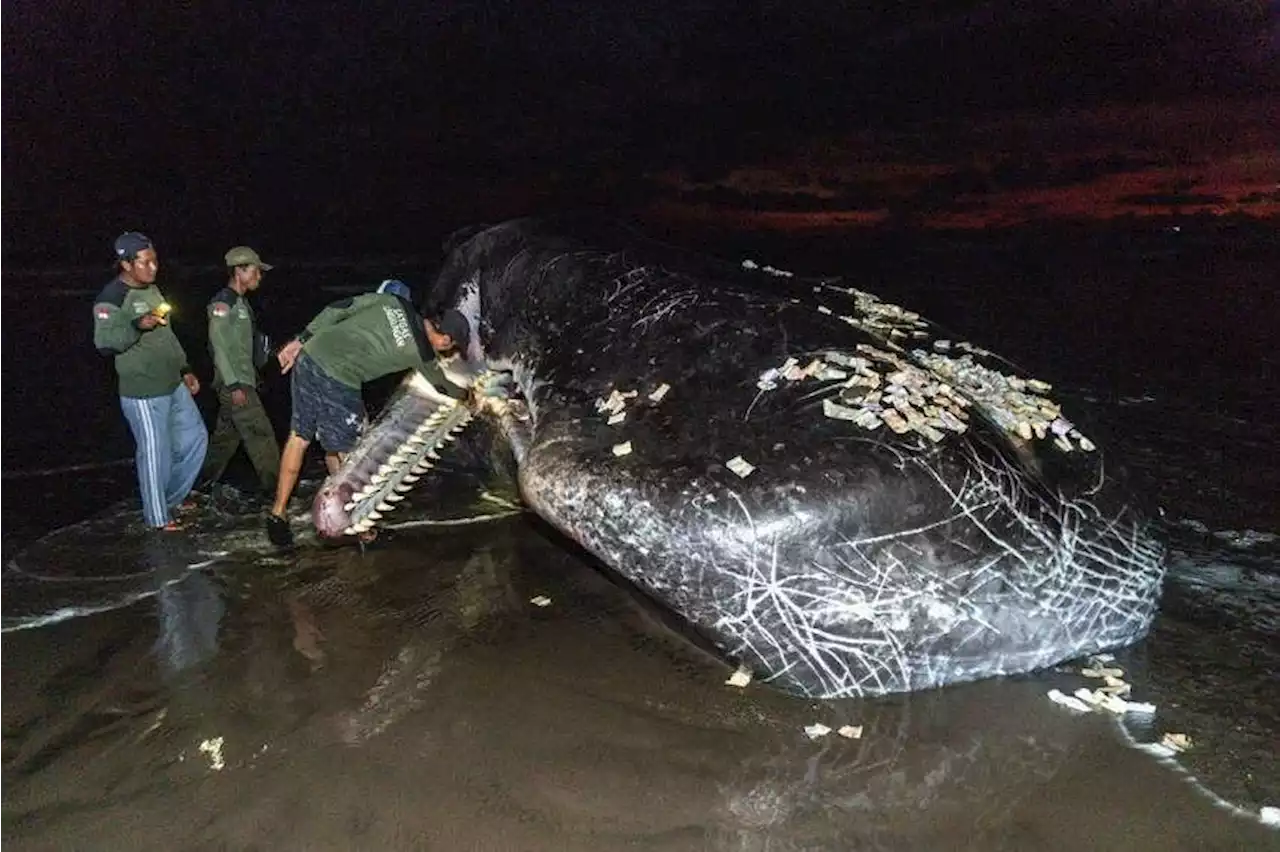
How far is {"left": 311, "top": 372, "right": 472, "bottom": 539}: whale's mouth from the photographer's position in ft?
20.0

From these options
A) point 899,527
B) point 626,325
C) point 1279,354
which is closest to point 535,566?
point 626,325

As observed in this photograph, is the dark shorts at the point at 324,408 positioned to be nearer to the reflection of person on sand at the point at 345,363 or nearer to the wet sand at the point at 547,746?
the reflection of person on sand at the point at 345,363

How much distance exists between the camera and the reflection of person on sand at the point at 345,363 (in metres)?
6.44

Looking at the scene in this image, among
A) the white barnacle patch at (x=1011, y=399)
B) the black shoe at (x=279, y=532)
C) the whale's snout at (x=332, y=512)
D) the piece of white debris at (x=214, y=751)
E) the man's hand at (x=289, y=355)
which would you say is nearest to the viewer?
the piece of white debris at (x=214, y=751)

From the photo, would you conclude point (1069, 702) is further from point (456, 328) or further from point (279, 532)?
point (279, 532)

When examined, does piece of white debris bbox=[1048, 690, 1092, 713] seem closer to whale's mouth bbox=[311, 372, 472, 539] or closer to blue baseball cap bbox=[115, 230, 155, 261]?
whale's mouth bbox=[311, 372, 472, 539]

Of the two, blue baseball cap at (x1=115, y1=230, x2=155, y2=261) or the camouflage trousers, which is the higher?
blue baseball cap at (x1=115, y1=230, x2=155, y2=261)

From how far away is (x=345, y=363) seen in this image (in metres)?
6.68

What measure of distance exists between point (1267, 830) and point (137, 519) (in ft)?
22.3

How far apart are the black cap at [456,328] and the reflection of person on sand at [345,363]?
17mm

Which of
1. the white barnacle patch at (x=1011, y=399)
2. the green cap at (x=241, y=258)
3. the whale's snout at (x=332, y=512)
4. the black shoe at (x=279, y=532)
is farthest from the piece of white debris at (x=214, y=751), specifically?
the green cap at (x=241, y=258)

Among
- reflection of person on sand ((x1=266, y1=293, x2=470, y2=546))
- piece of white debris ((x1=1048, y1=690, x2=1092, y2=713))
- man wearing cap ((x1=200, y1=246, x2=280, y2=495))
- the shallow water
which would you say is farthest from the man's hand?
piece of white debris ((x1=1048, y1=690, x2=1092, y2=713))

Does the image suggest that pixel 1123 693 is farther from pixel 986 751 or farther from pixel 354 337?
pixel 354 337

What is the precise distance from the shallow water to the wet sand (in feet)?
0.04
